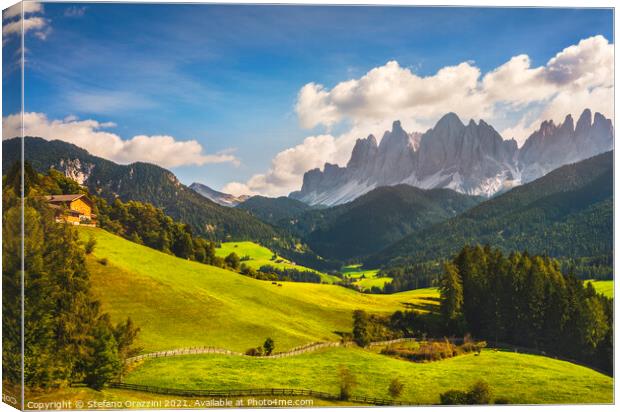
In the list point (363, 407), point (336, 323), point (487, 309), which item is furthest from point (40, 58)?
point (487, 309)

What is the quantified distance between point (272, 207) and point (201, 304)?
16760mm

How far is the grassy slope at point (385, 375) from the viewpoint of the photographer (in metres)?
29.2

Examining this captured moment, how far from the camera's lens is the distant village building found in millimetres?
29422

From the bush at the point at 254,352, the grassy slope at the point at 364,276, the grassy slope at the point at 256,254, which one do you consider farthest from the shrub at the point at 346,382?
the grassy slope at the point at 364,276

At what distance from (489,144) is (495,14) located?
14.8 m

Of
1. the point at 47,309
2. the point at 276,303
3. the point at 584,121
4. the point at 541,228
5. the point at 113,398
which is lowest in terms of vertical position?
the point at 113,398

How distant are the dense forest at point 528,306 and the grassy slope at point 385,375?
185 centimetres

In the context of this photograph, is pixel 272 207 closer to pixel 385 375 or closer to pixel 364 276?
pixel 364 276

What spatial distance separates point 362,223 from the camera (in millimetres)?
66688

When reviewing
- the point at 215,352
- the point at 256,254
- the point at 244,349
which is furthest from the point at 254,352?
the point at 256,254

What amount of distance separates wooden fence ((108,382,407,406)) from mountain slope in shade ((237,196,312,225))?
14.8m

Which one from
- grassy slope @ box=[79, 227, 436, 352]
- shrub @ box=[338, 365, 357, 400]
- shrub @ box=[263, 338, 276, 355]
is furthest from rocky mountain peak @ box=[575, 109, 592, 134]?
shrub @ box=[263, 338, 276, 355]

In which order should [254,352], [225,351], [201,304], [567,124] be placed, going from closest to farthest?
[225,351], [254,352], [201,304], [567,124]

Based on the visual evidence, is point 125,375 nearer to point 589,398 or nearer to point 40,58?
point 40,58
